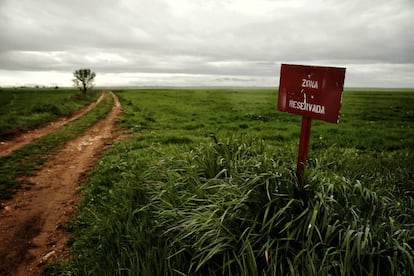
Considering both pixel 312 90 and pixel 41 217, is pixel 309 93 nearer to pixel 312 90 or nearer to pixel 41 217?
pixel 312 90

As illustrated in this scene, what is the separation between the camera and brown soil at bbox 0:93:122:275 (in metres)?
3.88

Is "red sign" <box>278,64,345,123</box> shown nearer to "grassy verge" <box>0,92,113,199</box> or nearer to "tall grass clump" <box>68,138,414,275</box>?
"tall grass clump" <box>68,138,414,275</box>

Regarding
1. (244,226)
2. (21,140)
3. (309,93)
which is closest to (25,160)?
(21,140)

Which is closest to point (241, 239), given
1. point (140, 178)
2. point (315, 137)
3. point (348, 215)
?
point (348, 215)

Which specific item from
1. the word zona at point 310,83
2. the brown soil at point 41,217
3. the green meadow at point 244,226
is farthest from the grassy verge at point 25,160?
the word zona at point 310,83

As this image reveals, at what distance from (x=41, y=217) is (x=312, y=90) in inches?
207

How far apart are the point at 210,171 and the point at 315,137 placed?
8358mm

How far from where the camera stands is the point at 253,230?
9.88 feet

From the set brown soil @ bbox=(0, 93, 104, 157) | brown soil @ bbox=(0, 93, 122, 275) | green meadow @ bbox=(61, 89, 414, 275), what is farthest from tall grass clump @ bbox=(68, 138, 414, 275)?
brown soil @ bbox=(0, 93, 104, 157)

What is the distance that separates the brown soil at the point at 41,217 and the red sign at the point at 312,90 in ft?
13.2

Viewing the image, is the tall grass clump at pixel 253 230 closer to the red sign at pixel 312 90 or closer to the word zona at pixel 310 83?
the red sign at pixel 312 90

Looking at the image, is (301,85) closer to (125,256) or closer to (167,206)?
(167,206)

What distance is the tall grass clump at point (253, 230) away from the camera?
2559mm

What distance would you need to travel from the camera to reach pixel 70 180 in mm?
6852
